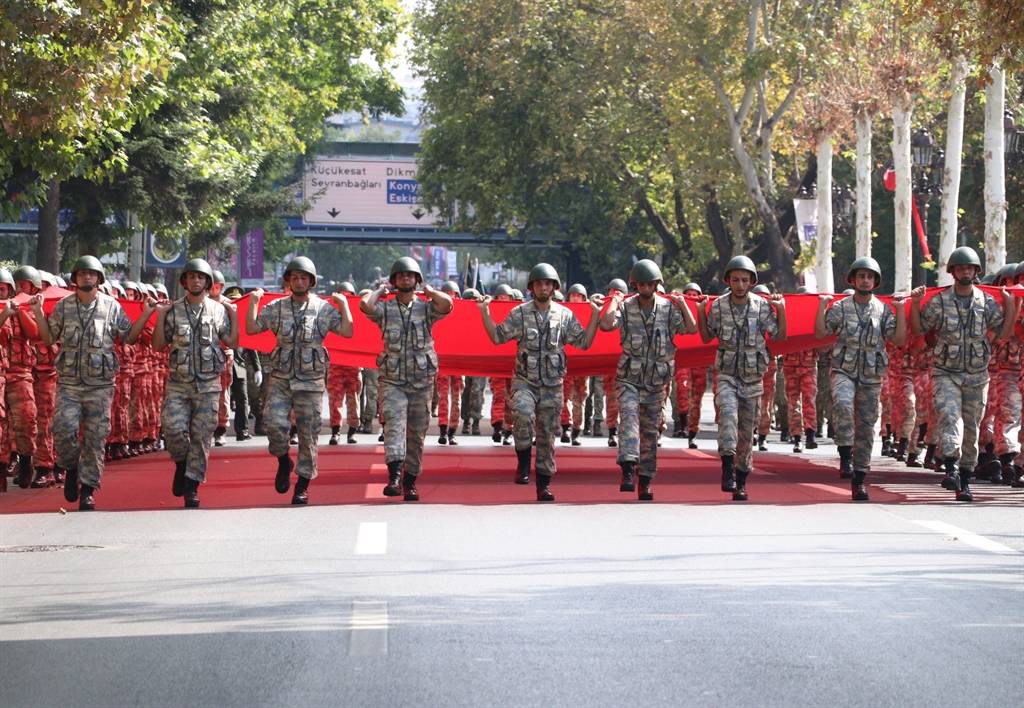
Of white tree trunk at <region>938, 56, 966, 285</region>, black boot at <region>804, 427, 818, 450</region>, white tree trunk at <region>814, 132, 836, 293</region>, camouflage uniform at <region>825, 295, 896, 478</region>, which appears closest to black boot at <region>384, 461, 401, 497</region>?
camouflage uniform at <region>825, 295, 896, 478</region>

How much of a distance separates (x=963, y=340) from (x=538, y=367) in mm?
3592

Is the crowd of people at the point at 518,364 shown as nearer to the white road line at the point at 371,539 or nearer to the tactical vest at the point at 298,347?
the tactical vest at the point at 298,347

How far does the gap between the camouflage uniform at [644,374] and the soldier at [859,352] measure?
4.56ft

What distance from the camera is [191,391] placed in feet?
51.8

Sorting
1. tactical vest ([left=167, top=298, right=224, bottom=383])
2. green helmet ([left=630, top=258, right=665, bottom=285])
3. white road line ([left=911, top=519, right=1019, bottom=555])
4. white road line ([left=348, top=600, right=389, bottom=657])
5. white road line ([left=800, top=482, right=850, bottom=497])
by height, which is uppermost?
green helmet ([left=630, top=258, right=665, bottom=285])

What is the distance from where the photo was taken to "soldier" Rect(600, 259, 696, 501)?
16.5 meters

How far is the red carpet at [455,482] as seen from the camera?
16.5m

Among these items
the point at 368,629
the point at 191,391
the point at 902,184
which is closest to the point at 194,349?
the point at 191,391

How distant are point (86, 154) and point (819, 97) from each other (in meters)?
15.0

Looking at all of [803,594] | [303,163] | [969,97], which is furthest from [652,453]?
[303,163]

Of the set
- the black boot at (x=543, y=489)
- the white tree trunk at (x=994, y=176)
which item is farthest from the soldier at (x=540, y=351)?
the white tree trunk at (x=994, y=176)

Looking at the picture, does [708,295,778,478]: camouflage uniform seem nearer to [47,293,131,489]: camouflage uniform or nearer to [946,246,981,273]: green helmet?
[946,246,981,273]: green helmet

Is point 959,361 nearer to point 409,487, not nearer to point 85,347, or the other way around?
point 409,487

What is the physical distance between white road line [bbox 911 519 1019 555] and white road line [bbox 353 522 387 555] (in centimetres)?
381
